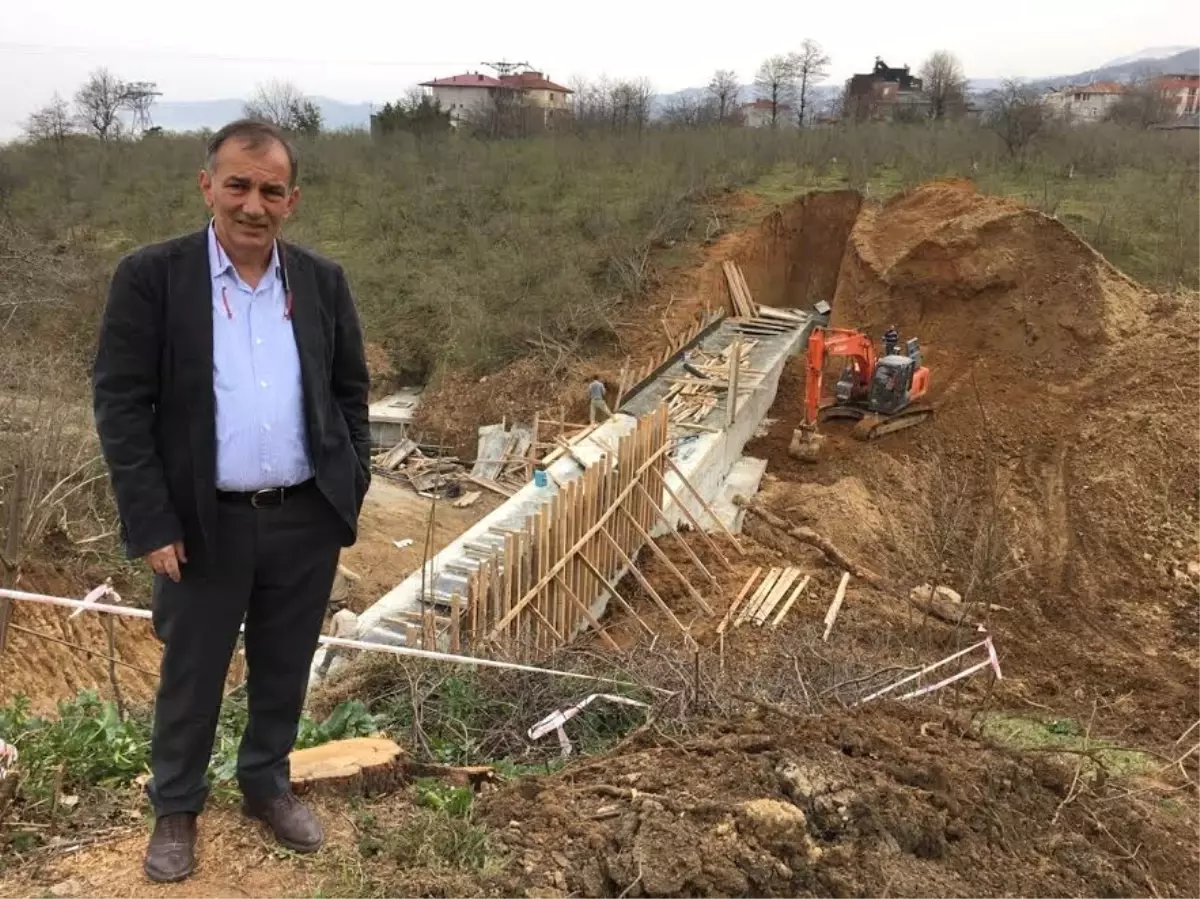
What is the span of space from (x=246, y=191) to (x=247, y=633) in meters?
1.36

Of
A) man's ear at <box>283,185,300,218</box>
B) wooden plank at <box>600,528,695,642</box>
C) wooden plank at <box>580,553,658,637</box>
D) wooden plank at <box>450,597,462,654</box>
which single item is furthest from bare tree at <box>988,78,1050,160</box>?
man's ear at <box>283,185,300,218</box>

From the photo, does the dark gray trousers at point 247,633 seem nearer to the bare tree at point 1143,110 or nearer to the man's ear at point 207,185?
the man's ear at point 207,185

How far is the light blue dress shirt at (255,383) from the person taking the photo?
2523mm

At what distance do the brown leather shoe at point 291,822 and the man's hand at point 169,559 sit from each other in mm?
884

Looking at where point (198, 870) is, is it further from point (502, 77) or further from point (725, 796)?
point (502, 77)

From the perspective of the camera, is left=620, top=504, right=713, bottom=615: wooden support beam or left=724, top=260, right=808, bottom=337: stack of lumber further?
left=724, top=260, right=808, bottom=337: stack of lumber

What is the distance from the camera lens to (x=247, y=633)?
9.30 feet

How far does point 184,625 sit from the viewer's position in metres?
2.63

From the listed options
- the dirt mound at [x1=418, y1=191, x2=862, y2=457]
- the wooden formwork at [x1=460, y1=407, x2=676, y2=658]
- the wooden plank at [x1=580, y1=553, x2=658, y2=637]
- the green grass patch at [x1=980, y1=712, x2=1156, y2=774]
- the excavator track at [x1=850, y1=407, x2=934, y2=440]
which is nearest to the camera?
the green grass patch at [x1=980, y1=712, x2=1156, y2=774]

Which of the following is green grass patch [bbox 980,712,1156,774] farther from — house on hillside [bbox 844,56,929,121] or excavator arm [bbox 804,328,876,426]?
house on hillside [bbox 844,56,929,121]

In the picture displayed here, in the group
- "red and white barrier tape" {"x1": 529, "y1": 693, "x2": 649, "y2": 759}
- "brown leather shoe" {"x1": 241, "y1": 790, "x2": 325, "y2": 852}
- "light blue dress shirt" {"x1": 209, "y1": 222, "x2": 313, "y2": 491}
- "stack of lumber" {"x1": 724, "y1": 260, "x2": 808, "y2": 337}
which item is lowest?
"stack of lumber" {"x1": 724, "y1": 260, "x2": 808, "y2": 337}

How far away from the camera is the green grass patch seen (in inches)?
200

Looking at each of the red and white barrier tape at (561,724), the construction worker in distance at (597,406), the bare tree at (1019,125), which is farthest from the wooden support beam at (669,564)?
the bare tree at (1019,125)

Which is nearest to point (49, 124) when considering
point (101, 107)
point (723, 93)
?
point (101, 107)
